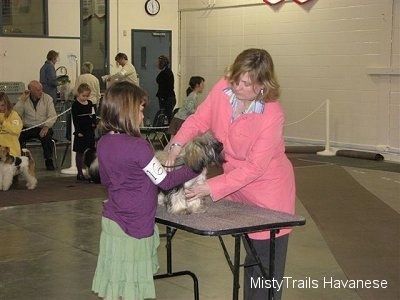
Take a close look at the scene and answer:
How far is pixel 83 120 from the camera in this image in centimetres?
977

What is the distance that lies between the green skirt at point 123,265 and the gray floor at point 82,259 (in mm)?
1637

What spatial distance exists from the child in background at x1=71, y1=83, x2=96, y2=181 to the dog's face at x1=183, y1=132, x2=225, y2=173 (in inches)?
256

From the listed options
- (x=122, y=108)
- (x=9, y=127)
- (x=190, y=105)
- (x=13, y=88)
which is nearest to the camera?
(x=122, y=108)

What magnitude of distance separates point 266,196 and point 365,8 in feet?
32.6

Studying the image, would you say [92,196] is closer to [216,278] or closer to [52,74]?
[216,278]

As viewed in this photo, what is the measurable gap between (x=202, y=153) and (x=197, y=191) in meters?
0.19

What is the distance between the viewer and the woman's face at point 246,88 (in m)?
3.37

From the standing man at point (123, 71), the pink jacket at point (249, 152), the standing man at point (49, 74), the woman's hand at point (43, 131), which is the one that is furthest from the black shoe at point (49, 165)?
the pink jacket at point (249, 152)

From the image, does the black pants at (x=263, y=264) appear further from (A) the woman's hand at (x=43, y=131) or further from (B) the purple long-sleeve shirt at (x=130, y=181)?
(A) the woman's hand at (x=43, y=131)

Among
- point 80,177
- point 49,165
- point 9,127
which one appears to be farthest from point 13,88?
point 9,127

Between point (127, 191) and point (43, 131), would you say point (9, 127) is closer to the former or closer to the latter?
point (43, 131)

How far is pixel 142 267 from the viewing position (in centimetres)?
340

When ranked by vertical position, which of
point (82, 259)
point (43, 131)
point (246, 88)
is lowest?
point (82, 259)

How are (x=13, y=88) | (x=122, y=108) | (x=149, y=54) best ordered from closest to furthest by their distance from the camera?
(x=122, y=108) → (x=13, y=88) → (x=149, y=54)
